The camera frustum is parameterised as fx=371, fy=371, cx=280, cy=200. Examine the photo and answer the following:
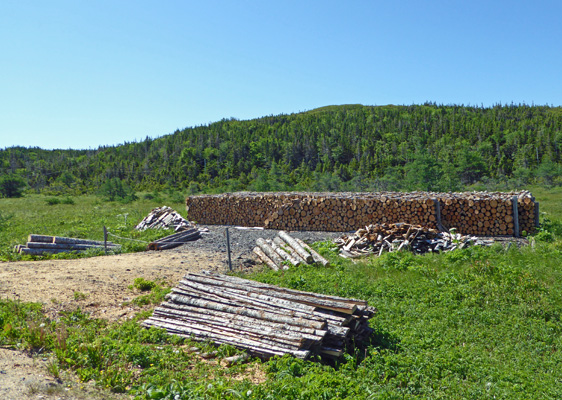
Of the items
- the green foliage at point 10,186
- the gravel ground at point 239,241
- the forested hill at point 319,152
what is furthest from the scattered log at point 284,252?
the green foliage at point 10,186

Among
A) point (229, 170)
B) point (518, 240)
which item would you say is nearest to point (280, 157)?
point (229, 170)

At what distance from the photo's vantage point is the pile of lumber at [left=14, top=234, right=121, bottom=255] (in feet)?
42.5

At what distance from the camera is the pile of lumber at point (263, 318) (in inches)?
217

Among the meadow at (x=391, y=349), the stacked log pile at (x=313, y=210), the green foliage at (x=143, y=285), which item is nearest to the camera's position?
A: the meadow at (x=391, y=349)

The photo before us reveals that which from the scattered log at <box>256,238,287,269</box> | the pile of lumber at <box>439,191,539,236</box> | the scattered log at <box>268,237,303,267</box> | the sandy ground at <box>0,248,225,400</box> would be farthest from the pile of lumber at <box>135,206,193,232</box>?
the pile of lumber at <box>439,191,539,236</box>

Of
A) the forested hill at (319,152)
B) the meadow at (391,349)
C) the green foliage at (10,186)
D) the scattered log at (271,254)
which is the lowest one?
the meadow at (391,349)

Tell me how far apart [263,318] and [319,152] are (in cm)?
9280

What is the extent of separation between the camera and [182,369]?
17.1 feet

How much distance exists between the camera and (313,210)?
59.9 feet

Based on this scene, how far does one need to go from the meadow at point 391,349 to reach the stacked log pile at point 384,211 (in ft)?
19.5

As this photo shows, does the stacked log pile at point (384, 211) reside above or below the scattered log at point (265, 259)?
above

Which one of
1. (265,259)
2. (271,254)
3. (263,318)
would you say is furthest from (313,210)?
(263,318)

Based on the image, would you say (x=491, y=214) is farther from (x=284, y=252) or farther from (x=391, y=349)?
(x=391, y=349)

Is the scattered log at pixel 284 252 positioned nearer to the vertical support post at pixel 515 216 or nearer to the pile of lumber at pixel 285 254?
the pile of lumber at pixel 285 254
